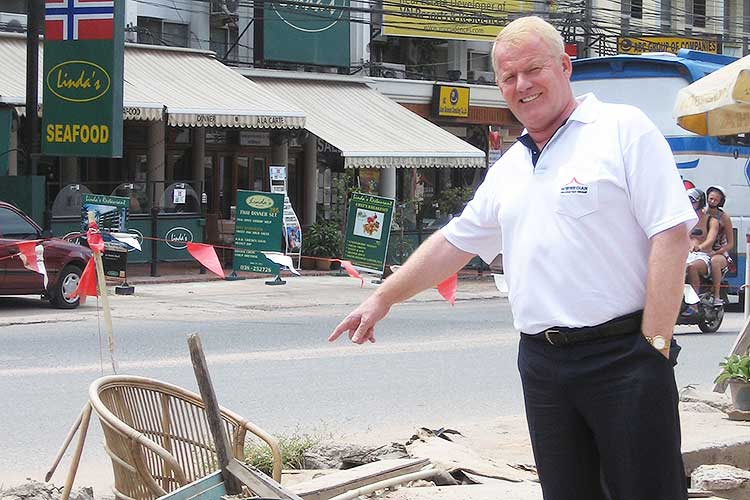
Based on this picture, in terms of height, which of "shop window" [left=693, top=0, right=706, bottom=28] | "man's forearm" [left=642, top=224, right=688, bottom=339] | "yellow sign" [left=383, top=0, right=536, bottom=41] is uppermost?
"shop window" [left=693, top=0, right=706, bottom=28]

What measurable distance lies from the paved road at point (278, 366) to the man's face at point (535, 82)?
391 cm

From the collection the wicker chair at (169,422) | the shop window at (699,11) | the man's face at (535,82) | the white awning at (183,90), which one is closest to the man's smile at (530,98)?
the man's face at (535,82)

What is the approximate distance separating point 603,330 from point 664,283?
22 cm

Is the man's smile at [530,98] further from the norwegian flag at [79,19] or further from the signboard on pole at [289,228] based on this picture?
the signboard on pole at [289,228]

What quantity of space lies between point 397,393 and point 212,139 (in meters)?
17.1

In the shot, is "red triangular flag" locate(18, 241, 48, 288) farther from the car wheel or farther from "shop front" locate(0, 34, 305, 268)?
"shop front" locate(0, 34, 305, 268)

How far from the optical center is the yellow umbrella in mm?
9164

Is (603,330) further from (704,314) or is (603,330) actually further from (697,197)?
(697,197)

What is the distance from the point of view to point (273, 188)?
22.8 m

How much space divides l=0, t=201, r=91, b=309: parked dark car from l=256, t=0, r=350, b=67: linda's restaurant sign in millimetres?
11055

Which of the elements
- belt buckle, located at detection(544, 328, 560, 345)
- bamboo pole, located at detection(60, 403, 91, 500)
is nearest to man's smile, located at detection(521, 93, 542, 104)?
belt buckle, located at detection(544, 328, 560, 345)

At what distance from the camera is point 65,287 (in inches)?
648

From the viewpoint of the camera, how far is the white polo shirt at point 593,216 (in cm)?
352

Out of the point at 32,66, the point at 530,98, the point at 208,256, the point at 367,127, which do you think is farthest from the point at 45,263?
the point at 530,98
